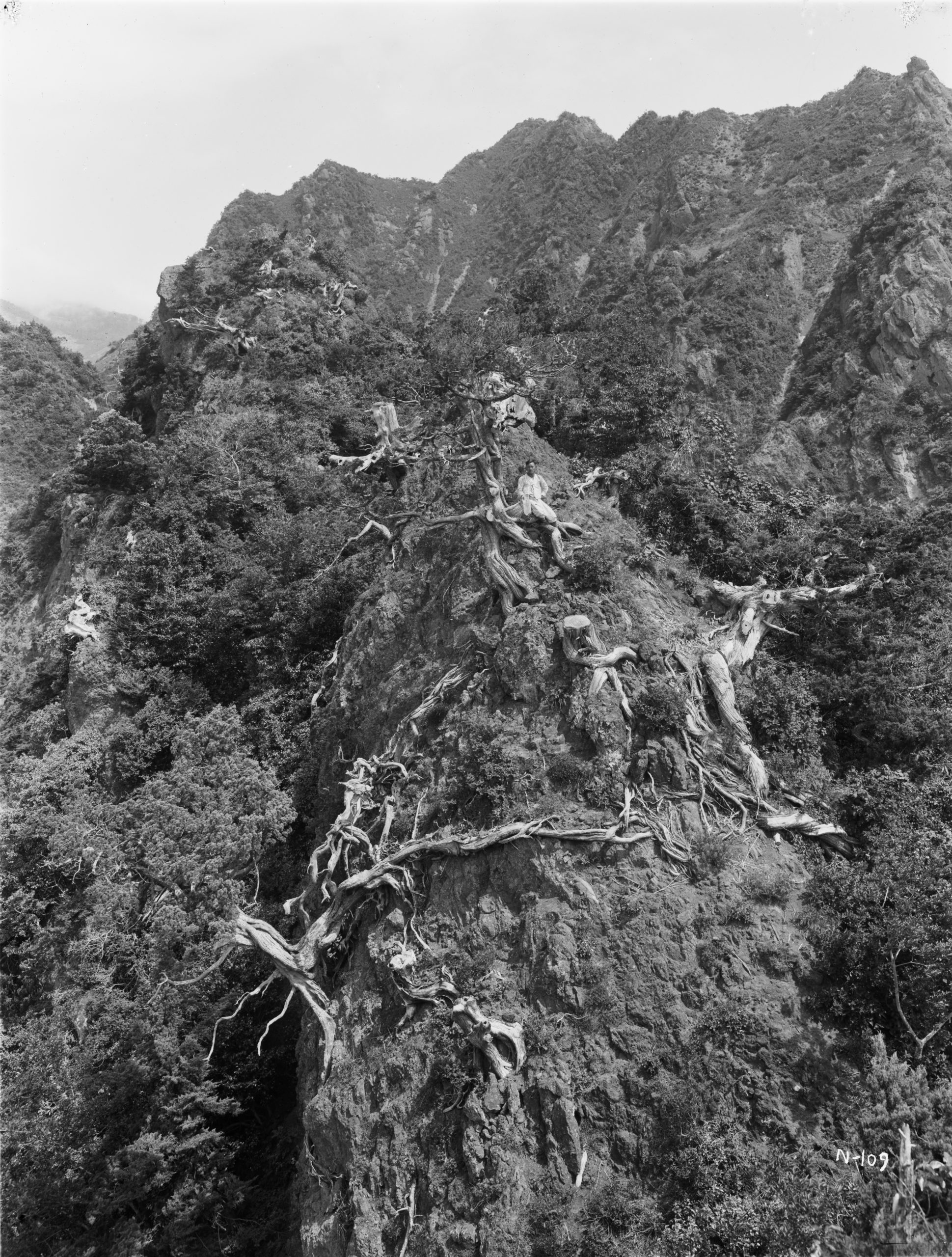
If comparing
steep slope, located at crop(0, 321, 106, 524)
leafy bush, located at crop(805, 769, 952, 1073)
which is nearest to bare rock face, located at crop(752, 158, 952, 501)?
leafy bush, located at crop(805, 769, 952, 1073)

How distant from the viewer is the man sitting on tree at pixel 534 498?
1634cm

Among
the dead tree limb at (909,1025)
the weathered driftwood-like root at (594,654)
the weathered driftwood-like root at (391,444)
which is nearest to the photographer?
the dead tree limb at (909,1025)

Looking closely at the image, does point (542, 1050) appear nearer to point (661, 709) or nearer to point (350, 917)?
point (350, 917)

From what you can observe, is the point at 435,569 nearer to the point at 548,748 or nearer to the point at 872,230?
the point at 548,748

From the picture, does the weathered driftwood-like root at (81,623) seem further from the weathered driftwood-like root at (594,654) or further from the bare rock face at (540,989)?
the weathered driftwood-like root at (594,654)

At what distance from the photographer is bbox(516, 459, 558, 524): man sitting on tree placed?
16344 millimetres

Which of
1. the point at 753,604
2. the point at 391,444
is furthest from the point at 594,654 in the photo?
the point at 391,444

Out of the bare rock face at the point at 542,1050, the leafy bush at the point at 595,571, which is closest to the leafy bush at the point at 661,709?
the bare rock face at the point at 542,1050

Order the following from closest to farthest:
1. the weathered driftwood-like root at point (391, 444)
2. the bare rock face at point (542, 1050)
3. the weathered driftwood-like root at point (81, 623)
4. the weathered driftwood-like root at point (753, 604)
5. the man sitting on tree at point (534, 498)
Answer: the bare rock face at point (542, 1050) < the weathered driftwood-like root at point (753, 604) < the man sitting on tree at point (534, 498) < the weathered driftwood-like root at point (391, 444) < the weathered driftwood-like root at point (81, 623)

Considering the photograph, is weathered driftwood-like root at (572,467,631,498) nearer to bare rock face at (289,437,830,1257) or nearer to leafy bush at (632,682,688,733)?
bare rock face at (289,437,830,1257)

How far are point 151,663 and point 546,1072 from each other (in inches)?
728

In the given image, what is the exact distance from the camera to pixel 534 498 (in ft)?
54.7

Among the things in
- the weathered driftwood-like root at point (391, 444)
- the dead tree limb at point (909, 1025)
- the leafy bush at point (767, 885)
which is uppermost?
the weathered driftwood-like root at point (391, 444)

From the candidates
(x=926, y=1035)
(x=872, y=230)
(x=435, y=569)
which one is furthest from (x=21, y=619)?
(x=872, y=230)
